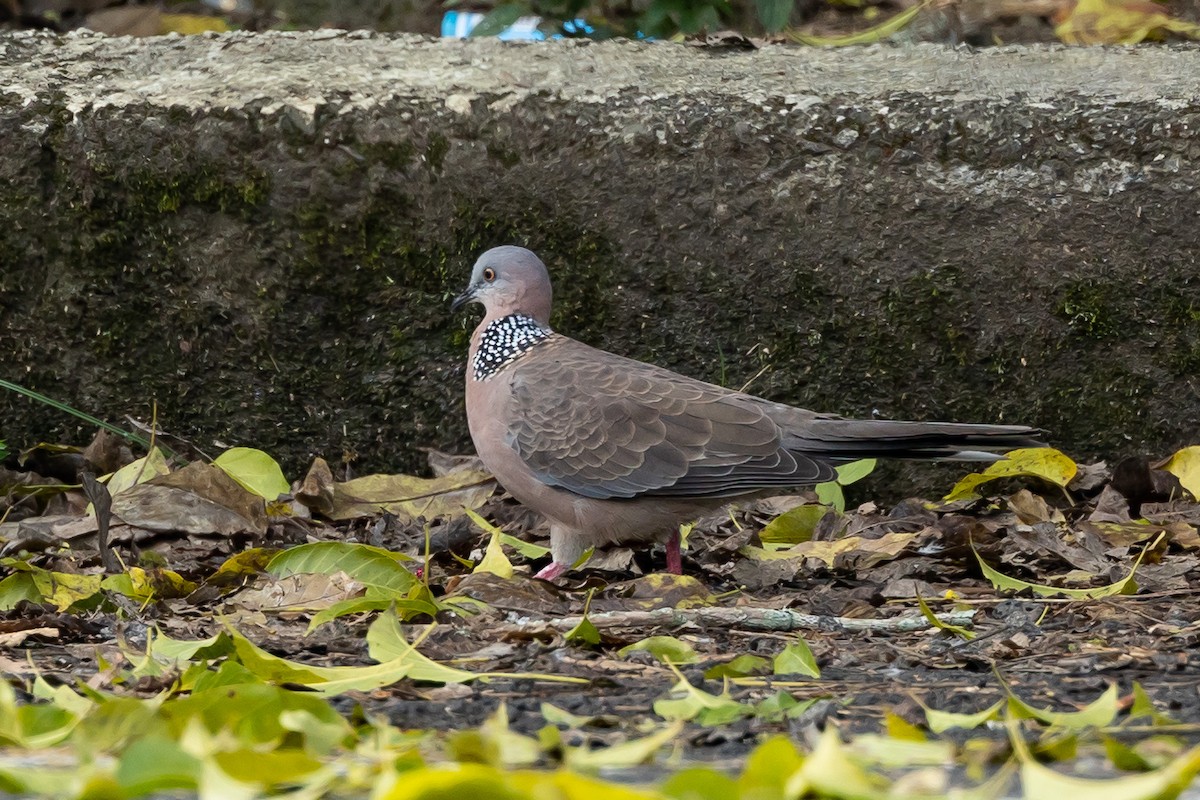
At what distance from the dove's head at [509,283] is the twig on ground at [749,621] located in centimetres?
115

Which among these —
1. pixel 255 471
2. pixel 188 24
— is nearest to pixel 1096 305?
pixel 255 471

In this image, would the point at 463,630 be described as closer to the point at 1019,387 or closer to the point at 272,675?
the point at 272,675

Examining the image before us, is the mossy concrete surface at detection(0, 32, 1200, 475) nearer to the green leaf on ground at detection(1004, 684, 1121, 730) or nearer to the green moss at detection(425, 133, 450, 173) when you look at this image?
the green moss at detection(425, 133, 450, 173)

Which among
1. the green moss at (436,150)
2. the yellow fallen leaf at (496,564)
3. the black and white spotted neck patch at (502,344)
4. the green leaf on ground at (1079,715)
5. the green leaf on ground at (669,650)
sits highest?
the green moss at (436,150)

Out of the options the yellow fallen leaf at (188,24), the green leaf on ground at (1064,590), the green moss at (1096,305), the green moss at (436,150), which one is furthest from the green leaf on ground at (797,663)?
the yellow fallen leaf at (188,24)

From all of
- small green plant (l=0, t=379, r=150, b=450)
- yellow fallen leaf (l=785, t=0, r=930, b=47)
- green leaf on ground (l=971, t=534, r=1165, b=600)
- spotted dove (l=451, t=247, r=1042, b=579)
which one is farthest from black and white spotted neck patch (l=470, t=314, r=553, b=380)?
yellow fallen leaf (l=785, t=0, r=930, b=47)

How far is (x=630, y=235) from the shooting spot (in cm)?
405

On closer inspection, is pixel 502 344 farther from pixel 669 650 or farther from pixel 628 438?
pixel 669 650

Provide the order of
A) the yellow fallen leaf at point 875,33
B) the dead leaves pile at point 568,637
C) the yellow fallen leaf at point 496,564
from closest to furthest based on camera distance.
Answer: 1. the dead leaves pile at point 568,637
2. the yellow fallen leaf at point 496,564
3. the yellow fallen leaf at point 875,33

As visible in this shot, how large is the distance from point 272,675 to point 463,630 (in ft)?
1.92

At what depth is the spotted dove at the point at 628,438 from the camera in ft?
11.8

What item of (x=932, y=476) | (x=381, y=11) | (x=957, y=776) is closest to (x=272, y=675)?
(x=957, y=776)

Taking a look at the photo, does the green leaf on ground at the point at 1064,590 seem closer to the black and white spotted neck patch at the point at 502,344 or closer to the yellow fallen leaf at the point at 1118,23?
the black and white spotted neck patch at the point at 502,344

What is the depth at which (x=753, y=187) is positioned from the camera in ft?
13.2
